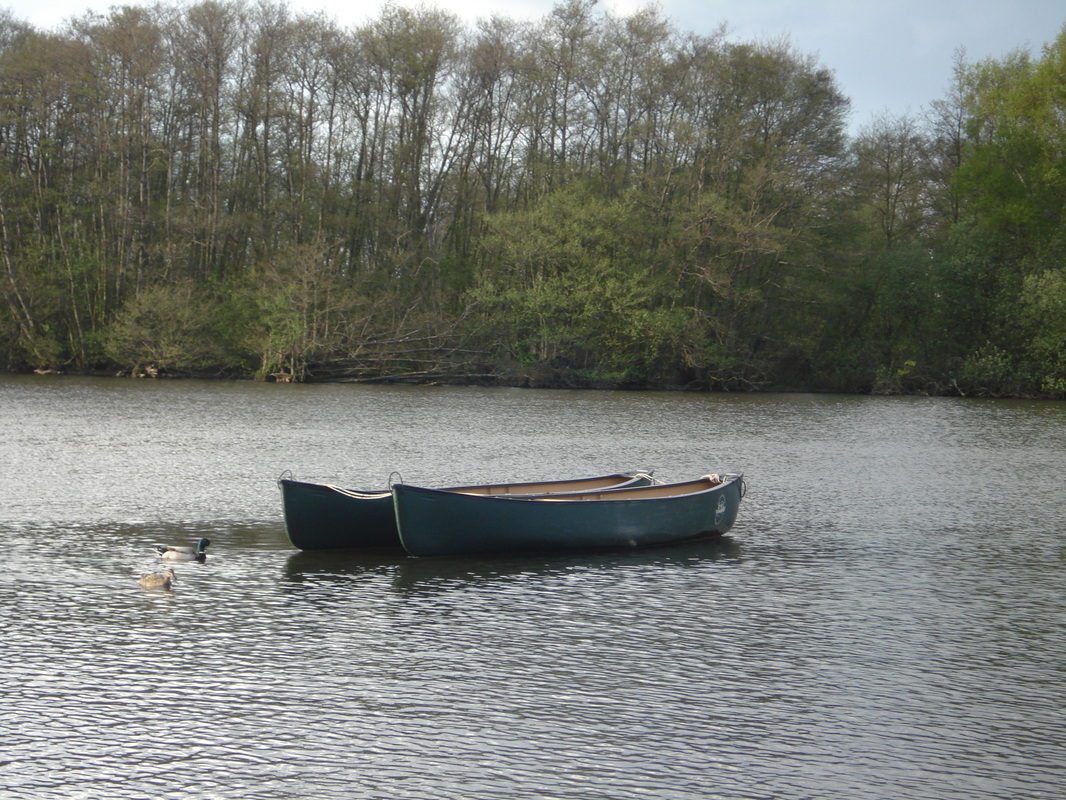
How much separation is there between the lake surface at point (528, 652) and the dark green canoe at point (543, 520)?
27cm

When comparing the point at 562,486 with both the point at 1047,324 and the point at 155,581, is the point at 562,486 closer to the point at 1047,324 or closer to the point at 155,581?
the point at 155,581

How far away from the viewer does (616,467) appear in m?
26.2

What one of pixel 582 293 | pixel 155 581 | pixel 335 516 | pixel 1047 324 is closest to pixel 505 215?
pixel 582 293

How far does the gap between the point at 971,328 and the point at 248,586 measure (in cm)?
5493

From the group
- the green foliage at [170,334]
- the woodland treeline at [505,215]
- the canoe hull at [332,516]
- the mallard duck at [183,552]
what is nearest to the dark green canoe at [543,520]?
the canoe hull at [332,516]

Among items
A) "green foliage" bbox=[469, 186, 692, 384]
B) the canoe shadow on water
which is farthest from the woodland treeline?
the canoe shadow on water

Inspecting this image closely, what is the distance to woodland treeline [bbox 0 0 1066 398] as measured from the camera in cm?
5888

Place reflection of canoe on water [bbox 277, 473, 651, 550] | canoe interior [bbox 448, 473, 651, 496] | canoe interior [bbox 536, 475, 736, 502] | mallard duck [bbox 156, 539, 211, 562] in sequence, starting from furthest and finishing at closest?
canoe interior [bbox 448, 473, 651, 496]
canoe interior [bbox 536, 475, 736, 502]
reflection of canoe on water [bbox 277, 473, 651, 550]
mallard duck [bbox 156, 539, 211, 562]

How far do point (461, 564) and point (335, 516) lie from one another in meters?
1.86

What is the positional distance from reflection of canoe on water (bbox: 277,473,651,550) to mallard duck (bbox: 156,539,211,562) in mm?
1263

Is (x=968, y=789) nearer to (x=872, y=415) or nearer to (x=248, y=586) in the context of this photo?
(x=248, y=586)

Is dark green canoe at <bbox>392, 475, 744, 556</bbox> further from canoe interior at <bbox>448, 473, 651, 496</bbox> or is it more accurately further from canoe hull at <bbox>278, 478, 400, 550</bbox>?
canoe interior at <bbox>448, 473, 651, 496</bbox>

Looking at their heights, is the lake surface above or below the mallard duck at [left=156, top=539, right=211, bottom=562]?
below

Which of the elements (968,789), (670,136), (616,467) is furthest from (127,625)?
(670,136)
